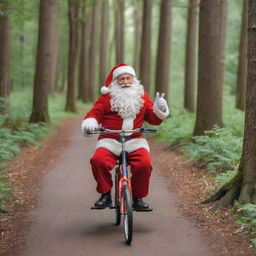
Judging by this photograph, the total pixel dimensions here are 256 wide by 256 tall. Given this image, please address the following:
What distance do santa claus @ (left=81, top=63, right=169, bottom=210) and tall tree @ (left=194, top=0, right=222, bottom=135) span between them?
542 cm

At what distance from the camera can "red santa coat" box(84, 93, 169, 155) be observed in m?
6.12

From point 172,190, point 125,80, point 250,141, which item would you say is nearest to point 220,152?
point 172,190

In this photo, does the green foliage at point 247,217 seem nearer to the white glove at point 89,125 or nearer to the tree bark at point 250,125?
the tree bark at point 250,125

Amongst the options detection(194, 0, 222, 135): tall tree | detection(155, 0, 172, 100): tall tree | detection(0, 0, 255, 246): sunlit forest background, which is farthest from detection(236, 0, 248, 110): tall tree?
detection(194, 0, 222, 135): tall tree

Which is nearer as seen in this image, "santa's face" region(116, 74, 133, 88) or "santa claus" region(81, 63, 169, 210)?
"santa claus" region(81, 63, 169, 210)

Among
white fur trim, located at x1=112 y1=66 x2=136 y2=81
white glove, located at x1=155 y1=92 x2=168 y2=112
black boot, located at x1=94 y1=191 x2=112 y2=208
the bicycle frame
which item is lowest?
black boot, located at x1=94 y1=191 x2=112 y2=208

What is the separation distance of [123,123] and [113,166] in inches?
24.9

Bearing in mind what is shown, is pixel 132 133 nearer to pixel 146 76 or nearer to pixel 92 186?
pixel 92 186

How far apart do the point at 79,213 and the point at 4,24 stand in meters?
12.5

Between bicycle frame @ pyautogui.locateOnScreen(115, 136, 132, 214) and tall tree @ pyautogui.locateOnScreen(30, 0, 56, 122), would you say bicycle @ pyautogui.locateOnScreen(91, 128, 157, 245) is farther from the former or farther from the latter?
tall tree @ pyautogui.locateOnScreen(30, 0, 56, 122)

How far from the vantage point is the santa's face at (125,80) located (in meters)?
6.34

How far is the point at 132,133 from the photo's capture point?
6223mm

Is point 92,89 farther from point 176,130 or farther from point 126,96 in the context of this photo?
point 126,96

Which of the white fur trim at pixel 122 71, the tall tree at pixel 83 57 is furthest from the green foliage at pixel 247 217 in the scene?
the tall tree at pixel 83 57
